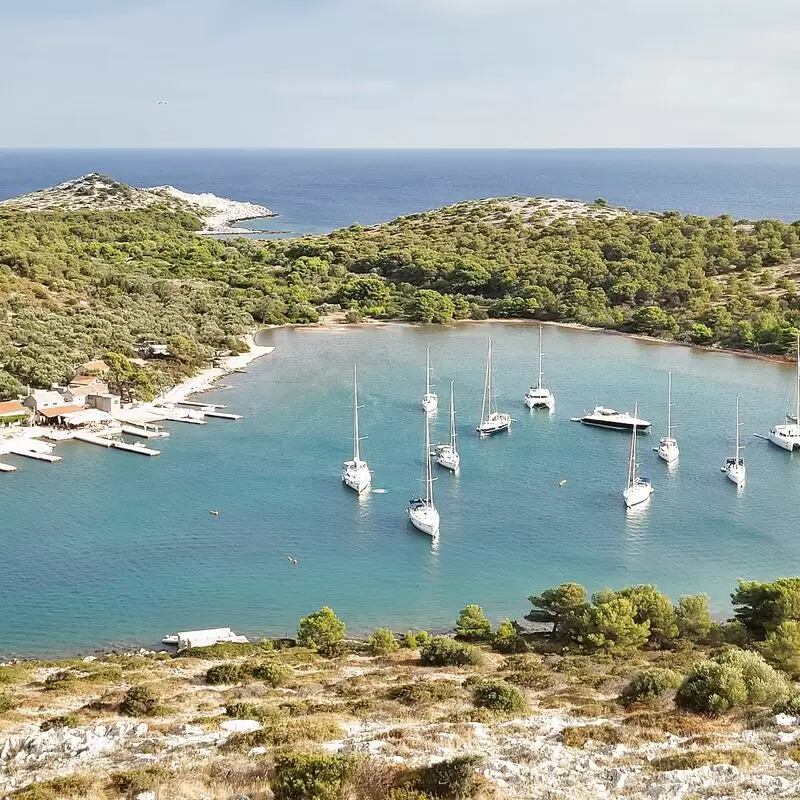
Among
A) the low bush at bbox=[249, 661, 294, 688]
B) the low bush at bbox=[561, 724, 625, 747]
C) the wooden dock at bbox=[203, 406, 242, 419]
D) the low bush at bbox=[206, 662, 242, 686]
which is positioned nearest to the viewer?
the low bush at bbox=[561, 724, 625, 747]

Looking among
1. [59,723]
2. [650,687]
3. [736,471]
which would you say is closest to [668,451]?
[736,471]

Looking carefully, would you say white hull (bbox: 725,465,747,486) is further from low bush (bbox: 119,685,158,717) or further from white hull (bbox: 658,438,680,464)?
low bush (bbox: 119,685,158,717)

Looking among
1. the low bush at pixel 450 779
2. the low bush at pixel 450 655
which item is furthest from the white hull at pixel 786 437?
the low bush at pixel 450 779

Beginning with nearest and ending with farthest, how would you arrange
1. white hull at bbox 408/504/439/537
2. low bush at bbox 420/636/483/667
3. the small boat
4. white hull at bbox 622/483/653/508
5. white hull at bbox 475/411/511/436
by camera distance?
low bush at bbox 420/636/483/667
white hull at bbox 408/504/439/537
white hull at bbox 622/483/653/508
white hull at bbox 475/411/511/436
the small boat

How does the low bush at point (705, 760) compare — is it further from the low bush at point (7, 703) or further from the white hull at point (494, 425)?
the white hull at point (494, 425)

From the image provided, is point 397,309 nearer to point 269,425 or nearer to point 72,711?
point 269,425

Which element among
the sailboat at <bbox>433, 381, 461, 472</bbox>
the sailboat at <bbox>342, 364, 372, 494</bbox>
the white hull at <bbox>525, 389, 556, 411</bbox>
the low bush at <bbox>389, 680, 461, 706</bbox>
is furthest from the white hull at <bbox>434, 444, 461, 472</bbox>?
the low bush at <bbox>389, 680, 461, 706</bbox>

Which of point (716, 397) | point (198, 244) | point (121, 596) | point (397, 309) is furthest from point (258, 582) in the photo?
point (198, 244)
